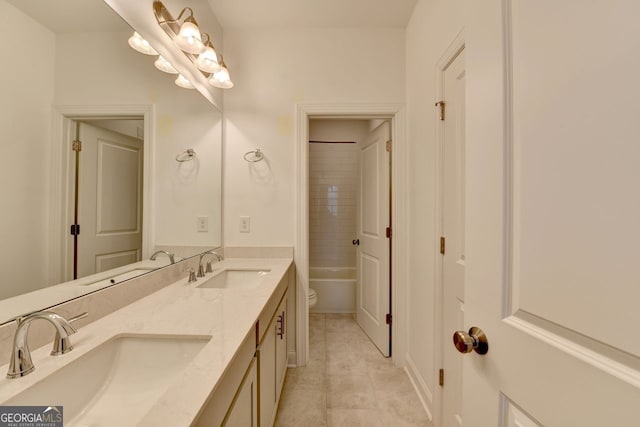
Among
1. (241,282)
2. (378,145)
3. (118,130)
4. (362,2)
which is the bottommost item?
(241,282)

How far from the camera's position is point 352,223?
346 cm

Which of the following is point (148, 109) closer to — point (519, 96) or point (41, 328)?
point (41, 328)

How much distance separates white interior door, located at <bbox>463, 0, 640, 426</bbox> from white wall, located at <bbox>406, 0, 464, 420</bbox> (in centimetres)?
87

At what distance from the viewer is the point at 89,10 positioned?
92 cm

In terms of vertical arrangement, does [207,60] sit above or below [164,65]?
above

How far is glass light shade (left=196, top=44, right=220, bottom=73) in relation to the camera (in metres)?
1.53

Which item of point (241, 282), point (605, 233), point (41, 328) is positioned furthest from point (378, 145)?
point (41, 328)

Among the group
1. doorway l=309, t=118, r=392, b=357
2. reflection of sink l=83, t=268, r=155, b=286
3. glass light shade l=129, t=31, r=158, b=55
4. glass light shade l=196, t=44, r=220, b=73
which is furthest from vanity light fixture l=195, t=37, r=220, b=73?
reflection of sink l=83, t=268, r=155, b=286

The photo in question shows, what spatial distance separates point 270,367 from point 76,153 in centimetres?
117

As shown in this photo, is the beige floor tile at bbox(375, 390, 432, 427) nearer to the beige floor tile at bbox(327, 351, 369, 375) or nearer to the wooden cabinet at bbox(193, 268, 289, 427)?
the beige floor tile at bbox(327, 351, 369, 375)

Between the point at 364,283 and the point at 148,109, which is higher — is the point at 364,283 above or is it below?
below

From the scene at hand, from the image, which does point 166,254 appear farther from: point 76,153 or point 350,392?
point 350,392

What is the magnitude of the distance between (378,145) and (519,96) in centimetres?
180

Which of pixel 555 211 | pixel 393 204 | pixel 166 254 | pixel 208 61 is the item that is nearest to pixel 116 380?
pixel 166 254
